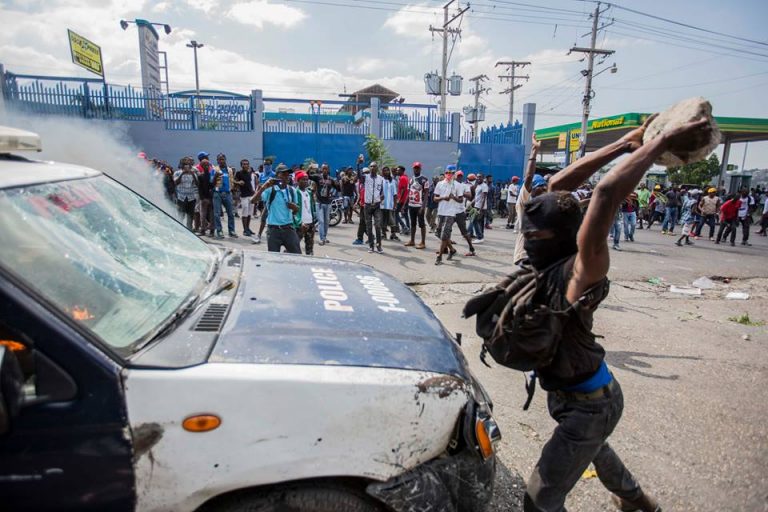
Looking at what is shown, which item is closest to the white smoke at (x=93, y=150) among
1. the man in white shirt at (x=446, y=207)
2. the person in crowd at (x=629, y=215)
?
the man in white shirt at (x=446, y=207)

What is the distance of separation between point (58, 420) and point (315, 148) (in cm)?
1938

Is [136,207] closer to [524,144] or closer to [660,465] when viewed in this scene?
[660,465]

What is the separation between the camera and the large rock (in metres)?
1.58

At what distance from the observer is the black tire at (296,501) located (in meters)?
1.56

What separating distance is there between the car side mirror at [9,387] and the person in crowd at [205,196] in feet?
30.8

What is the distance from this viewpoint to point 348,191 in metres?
13.8

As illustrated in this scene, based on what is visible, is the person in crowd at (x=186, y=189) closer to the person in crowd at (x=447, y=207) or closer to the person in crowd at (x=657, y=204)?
the person in crowd at (x=447, y=207)

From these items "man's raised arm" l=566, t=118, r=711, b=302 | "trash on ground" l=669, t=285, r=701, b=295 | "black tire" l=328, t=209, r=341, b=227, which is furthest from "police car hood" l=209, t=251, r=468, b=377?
"black tire" l=328, t=209, r=341, b=227

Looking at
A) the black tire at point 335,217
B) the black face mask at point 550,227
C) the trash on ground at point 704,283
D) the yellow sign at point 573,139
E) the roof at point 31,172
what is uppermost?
the yellow sign at point 573,139

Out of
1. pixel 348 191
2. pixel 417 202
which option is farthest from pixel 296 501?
pixel 348 191

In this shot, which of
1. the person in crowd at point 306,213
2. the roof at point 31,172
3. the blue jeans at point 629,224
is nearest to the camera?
the roof at point 31,172

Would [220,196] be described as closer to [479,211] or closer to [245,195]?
[245,195]

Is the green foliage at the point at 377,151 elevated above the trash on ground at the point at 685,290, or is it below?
above

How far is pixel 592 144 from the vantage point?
3825cm
